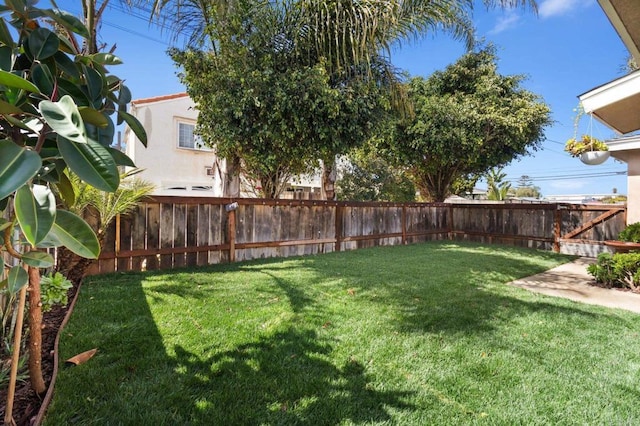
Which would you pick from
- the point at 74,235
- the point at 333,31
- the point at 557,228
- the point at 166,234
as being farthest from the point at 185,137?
the point at 74,235

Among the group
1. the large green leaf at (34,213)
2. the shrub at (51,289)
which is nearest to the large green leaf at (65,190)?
the large green leaf at (34,213)

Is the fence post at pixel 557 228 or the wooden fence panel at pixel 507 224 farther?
the wooden fence panel at pixel 507 224

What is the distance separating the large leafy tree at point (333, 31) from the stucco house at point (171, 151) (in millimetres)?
6027

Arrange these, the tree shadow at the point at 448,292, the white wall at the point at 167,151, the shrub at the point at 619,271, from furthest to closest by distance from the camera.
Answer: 1. the white wall at the point at 167,151
2. the shrub at the point at 619,271
3. the tree shadow at the point at 448,292

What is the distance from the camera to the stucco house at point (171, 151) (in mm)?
12369

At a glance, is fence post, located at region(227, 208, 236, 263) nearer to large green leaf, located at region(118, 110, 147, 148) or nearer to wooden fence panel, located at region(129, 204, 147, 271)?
wooden fence panel, located at region(129, 204, 147, 271)

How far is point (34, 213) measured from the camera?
91cm

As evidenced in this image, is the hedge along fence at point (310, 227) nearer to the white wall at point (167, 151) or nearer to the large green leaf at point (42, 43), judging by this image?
the large green leaf at point (42, 43)

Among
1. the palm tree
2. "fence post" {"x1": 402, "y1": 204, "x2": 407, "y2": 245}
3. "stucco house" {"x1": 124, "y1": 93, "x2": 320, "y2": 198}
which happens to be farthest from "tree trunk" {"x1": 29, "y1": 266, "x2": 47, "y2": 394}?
"stucco house" {"x1": 124, "y1": 93, "x2": 320, "y2": 198}

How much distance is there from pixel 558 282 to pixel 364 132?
4.12 metres

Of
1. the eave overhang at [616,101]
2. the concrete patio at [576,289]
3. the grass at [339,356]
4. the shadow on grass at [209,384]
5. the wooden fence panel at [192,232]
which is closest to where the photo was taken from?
the shadow on grass at [209,384]

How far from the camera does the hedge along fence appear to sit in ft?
17.1

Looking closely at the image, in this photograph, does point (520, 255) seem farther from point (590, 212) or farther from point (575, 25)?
point (575, 25)

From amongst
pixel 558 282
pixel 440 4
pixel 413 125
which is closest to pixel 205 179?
pixel 413 125
